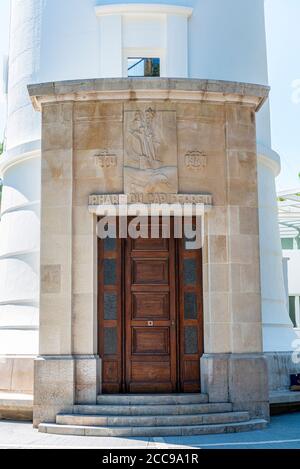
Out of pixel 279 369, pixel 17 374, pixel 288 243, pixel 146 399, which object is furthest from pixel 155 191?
pixel 288 243

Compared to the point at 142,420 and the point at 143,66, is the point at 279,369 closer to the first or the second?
the point at 142,420

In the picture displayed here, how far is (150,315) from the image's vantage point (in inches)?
587

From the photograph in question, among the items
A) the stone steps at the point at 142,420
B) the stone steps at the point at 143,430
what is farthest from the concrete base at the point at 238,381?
the stone steps at the point at 143,430

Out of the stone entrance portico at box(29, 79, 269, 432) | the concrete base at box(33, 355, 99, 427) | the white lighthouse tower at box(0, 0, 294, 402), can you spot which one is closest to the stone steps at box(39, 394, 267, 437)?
the concrete base at box(33, 355, 99, 427)

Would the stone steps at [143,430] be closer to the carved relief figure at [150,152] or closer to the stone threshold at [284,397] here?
the stone threshold at [284,397]

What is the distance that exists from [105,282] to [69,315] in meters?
1.02

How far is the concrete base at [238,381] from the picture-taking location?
46.7ft

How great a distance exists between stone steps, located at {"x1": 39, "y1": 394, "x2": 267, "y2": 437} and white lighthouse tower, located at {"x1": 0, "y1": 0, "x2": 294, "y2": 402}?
328 cm

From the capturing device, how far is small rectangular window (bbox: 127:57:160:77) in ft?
57.8

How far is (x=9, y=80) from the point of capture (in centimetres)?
1878

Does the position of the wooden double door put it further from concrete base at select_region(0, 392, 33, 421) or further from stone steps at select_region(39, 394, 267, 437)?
concrete base at select_region(0, 392, 33, 421)

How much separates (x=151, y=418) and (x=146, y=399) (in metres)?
0.74

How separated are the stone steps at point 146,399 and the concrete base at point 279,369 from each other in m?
3.02
